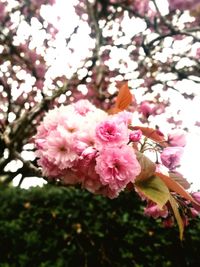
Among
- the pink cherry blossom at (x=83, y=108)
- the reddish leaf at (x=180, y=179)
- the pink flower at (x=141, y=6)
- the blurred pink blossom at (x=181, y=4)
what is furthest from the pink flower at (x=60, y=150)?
the pink flower at (x=141, y=6)

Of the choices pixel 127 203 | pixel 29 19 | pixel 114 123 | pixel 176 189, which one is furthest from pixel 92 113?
pixel 29 19

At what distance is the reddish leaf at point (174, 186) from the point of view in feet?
3.74

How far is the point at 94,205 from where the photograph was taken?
4.22 m

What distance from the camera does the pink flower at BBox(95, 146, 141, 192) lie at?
1.07 m

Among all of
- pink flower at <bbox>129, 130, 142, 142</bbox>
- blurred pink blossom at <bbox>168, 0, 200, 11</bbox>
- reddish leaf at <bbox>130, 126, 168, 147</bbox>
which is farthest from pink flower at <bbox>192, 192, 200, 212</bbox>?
blurred pink blossom at <bbox>168, 0, 200, 11</bbox>

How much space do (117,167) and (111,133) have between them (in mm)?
103

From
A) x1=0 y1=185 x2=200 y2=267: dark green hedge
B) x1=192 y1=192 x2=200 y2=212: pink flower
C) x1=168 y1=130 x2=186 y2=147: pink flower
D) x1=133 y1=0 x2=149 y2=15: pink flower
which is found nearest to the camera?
x1=192 y1=192 x2=200 y2=212: pink flower

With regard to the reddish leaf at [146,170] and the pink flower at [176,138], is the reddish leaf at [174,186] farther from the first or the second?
the pink flower at [176,138]

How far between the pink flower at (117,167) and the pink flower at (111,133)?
0.02 m

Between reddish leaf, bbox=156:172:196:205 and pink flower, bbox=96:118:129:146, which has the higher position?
pink flower, bbox=96:118:129:146

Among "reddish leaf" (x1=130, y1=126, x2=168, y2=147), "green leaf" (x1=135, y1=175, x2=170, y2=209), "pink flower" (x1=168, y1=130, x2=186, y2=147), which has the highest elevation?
"pink flower" (x1=168, y1=130, x2=186, y2=147)

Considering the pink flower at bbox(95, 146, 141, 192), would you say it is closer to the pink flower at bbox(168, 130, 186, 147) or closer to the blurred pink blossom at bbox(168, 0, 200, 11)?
the pink flower at bbox(168, 130, 186, 147)

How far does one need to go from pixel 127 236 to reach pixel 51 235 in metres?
0.76

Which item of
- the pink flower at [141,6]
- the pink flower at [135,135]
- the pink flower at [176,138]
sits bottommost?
the pink flower at [135,135]
